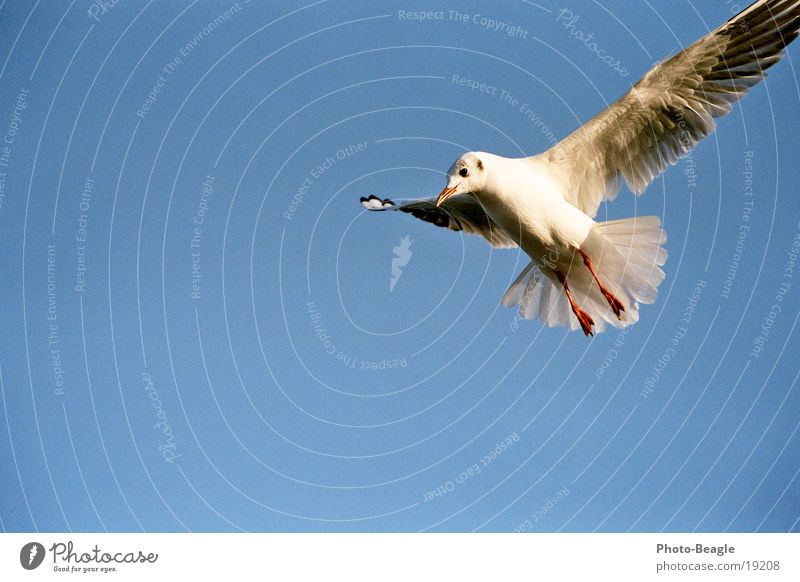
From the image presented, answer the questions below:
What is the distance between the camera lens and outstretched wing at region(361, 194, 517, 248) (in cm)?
763

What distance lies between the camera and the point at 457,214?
790 cm

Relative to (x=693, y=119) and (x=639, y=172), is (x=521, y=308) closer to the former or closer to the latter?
(x=639, y=172)

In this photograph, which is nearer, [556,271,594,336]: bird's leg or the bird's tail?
the bird's tail

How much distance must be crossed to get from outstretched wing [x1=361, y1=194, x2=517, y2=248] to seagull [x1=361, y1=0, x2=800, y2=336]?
84cm

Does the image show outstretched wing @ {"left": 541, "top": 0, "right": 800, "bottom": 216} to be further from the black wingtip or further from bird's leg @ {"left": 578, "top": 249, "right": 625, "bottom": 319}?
the black wingtip
